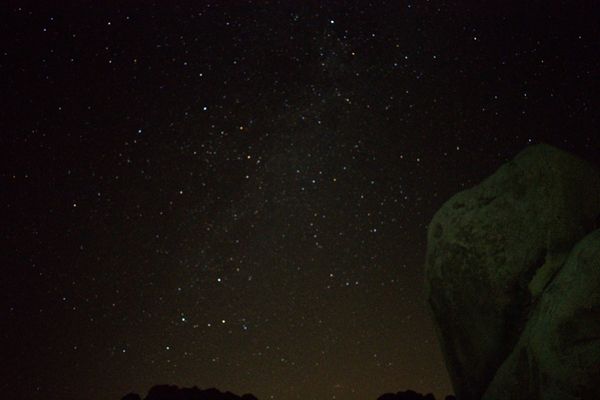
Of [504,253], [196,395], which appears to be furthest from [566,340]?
[196,395]

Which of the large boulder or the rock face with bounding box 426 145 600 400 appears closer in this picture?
the large boulder

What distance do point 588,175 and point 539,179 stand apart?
2.81 ft

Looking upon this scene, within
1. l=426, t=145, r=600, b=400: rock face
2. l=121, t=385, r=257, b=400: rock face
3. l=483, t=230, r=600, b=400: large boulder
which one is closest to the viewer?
l=483, t=230, r=600, b=400: large boulder

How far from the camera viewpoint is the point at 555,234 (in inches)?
383

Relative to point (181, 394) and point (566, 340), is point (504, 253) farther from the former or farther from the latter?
point (181, 394)

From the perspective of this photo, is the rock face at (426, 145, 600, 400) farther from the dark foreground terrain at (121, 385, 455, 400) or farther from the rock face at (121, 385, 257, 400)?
the rock face at (121, 385, 257, 400)

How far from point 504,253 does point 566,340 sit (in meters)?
2.37

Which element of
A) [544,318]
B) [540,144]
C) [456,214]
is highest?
[540,144]

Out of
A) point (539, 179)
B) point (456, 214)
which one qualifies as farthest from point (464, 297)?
point (539, 179)

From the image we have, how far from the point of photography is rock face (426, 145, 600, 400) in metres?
9.74

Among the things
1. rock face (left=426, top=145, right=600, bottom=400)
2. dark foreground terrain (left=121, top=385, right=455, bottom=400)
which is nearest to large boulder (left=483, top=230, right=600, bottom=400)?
rock face (left=426, top=145, right=600, bottom=400)

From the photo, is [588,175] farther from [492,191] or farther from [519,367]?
[519,367]

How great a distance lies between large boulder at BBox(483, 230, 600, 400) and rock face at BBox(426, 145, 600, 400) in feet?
0.77

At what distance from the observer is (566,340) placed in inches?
314
